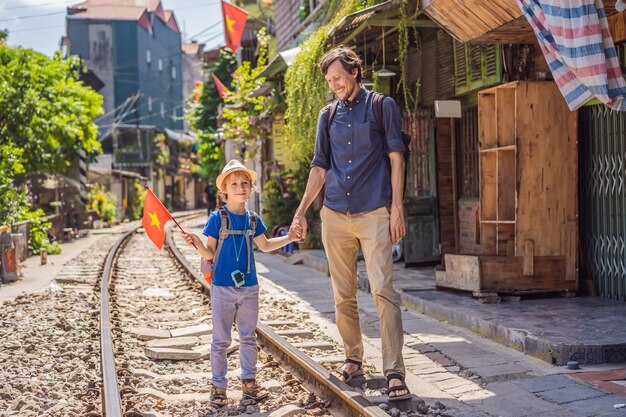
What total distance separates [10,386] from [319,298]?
18.3 ft

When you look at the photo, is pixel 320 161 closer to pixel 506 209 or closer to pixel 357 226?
pixel 357 226

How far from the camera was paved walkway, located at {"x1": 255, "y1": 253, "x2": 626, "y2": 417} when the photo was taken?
5.25 meters

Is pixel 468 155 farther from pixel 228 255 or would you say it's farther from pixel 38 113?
pixel 38 113

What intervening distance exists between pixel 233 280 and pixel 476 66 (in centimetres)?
657

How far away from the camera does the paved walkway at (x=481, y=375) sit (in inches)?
207

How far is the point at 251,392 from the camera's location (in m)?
5.71

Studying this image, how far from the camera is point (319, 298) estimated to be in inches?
443

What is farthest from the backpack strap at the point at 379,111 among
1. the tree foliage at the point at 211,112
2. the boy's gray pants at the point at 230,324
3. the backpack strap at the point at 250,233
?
the tree foliage at the point at 211,112

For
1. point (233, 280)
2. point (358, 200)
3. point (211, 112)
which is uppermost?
point (211, 112)

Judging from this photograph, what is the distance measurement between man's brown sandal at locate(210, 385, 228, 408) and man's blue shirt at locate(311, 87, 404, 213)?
1426 millimetres

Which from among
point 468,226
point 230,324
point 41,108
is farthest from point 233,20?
point 230,324

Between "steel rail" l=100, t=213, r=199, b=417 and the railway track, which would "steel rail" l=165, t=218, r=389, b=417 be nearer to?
the railway track

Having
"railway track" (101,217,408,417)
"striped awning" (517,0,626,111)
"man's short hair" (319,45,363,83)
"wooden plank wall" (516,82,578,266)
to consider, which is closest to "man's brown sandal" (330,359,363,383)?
"railway track" (101,217,408,417)

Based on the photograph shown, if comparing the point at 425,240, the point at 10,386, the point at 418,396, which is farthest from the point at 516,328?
the point at 425,240
